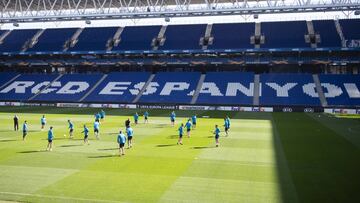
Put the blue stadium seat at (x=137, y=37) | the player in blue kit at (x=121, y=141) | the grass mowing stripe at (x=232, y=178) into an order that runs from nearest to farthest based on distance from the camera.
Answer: the grass mowing stripe at (x=232, y=178) < the player in blue kit at (x=121, y=141) < the blue stadium seat at (x=137, y=37)

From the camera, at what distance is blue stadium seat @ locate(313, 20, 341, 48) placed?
59.5m

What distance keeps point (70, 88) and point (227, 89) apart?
93.0ft

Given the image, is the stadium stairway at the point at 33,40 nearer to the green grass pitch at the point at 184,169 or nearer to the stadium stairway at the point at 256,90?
the stadium stairway at the point at 256,90

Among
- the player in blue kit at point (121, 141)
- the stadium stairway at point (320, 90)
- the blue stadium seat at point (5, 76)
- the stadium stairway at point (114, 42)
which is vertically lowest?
the player in blue kit at point (121, 141)

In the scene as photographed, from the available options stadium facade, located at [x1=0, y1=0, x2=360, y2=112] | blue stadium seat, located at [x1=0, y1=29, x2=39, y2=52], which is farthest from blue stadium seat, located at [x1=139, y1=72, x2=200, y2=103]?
blue stadium seat, located at [x1=0, y1=29, x2=39, y2=52]

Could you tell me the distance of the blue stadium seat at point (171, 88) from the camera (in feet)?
188

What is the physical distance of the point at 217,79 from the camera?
62.3 metres

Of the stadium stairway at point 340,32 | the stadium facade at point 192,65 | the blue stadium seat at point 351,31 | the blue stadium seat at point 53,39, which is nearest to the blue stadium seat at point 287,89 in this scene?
the stadium facade at point 192,65

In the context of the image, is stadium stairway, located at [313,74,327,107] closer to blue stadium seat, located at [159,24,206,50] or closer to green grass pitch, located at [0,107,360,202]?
blue stadium seat, located at [159,24,206,50]

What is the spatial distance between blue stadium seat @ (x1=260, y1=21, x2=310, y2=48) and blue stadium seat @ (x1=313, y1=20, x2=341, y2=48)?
7.26ft

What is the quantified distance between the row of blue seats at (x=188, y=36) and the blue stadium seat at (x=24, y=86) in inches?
220

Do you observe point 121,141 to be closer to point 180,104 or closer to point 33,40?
point 180,104

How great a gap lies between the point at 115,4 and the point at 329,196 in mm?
57906

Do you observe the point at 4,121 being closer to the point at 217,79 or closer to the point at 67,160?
the point at 67,160
